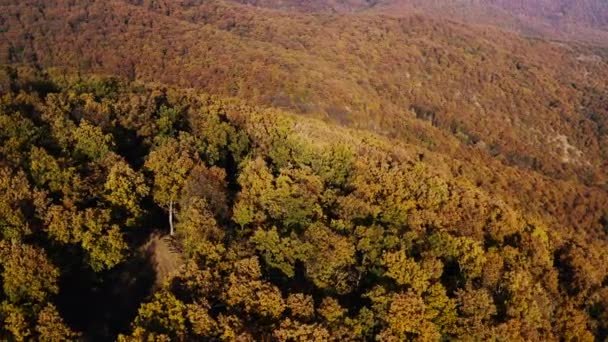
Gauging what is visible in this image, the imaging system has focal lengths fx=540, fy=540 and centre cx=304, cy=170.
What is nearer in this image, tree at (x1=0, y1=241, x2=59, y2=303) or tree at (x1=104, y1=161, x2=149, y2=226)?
tree at (x1=0, y1=241, x2=59, y2=303)

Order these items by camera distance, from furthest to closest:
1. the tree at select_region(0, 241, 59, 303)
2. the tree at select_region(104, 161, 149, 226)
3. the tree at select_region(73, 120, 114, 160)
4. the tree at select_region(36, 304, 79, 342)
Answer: the tree at select_region(73, 120, 114, 160), the tree at select_region(104, 161, 149, 226), the tree at select_region(0, 241, 59, 303), the tree at select_region(36, 304, 79, 342)

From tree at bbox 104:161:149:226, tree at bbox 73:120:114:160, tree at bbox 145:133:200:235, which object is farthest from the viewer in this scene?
tree at bbox 73:120:114:160

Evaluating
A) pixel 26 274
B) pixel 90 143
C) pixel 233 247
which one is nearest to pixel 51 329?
pixel 26 274

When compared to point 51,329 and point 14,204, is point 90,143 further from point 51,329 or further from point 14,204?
point 51,329

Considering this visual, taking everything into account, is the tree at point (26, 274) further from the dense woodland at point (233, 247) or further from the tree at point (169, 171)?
the tree at point (169, 171)

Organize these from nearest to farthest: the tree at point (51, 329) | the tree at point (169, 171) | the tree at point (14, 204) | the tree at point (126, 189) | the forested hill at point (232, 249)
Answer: the tree at point (51, 329) → the forested hill at point (232, 249) → the tree at point (14, 204) → the tree at point (126, 189) → the tree at point (169, 171)

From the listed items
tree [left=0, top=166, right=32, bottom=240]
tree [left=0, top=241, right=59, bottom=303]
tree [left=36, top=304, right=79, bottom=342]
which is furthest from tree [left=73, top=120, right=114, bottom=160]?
tree [left=36, top=304, right=79, bottom=342]

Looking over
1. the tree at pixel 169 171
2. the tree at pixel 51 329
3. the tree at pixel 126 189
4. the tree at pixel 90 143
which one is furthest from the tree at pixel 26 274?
the tree at pixel 90 143

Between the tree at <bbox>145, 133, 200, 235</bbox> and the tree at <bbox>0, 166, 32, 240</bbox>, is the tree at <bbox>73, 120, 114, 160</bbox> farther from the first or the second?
the tree at <bbox>0, 166, 32, 240</bbox>
